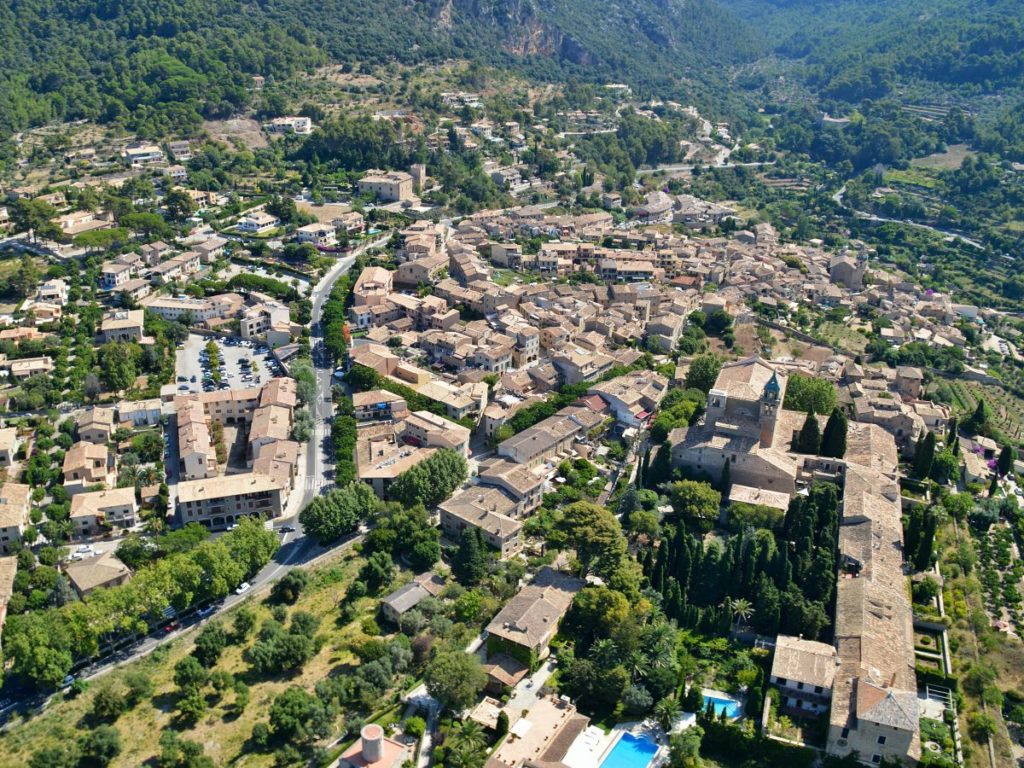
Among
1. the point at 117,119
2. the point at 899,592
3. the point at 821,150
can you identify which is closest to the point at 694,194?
the point at 821,150

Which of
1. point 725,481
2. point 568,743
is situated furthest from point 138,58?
point 568,743

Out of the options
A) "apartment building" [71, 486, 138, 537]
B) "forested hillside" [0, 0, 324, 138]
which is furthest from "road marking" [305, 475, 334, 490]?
"forested hillside" [0, 0, 324, 138]

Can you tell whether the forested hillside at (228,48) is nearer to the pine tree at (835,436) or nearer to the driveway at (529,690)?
the pine tree at (835,436)

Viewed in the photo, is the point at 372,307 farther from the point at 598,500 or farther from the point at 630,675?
the point at 630,675

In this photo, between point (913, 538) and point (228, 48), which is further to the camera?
point (228, 48)

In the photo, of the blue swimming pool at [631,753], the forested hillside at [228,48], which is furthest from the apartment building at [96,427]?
the forested hillside at [228,48]

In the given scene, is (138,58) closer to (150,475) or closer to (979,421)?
(150,475)
